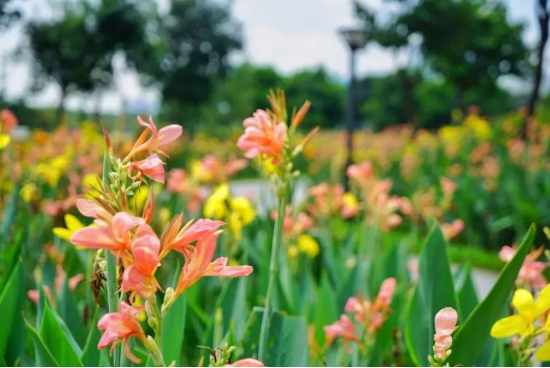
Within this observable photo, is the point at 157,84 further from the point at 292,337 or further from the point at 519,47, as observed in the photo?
the point at 292,337

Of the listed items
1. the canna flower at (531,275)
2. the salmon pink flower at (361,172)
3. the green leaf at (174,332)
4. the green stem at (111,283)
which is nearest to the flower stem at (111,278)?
the green stem at (111,283)

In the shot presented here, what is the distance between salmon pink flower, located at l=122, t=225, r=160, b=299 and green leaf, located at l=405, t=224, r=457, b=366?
63 cm

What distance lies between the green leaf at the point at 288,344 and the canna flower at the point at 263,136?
0.29 metres

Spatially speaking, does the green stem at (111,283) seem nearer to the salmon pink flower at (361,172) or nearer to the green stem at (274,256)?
the green stem at (274,256)

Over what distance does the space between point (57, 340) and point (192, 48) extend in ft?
71.7

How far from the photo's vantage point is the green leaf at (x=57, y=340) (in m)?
0.86

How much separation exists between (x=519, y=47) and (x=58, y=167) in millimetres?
21139

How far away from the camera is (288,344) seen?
36.5 inches

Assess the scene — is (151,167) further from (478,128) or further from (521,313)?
(478,128)

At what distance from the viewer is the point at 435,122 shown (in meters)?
35.6

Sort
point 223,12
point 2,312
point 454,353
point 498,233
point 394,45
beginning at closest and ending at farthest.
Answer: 1. point 454,353
2. point 2,312
3. point 498,233
4. point 394,45
5. point 223,12

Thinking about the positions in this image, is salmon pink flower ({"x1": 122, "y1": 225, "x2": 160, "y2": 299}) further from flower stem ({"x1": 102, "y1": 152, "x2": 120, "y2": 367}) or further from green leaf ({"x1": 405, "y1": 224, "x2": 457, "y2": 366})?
green leaf ({"x1": 405, "y1": 224, "x2": 457, "y2": 366})

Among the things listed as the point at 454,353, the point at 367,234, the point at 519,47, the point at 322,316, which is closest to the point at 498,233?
the point at 367,234

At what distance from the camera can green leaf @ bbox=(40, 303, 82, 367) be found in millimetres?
860
